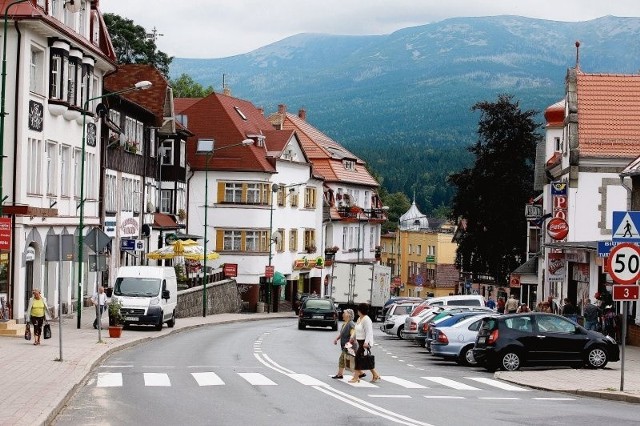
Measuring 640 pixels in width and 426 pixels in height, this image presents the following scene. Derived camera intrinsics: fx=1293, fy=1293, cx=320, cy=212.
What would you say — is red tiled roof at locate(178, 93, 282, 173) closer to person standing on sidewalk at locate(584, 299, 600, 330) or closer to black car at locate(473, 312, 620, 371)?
person standing on sidewalk at locate(584, 299, 600, 330)

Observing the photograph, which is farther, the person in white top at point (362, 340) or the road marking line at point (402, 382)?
the person in white top at point (362, 340)

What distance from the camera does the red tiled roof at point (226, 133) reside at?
282 feet

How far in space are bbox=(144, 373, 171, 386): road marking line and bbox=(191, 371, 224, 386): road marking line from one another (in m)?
0.63

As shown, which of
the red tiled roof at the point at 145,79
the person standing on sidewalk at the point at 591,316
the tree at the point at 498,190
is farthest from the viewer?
the tree at the point at 498,190

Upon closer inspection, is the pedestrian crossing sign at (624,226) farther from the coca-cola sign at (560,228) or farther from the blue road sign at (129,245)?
the blue road sign at (129,245)

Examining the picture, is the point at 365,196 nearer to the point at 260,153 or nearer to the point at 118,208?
the point at 260,153

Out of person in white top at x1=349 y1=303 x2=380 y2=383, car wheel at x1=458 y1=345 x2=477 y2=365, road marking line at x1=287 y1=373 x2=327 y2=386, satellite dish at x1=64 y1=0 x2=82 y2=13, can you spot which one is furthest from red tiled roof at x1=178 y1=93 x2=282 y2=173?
person in white top at x1=349 y1=303 x2=380 y2=383

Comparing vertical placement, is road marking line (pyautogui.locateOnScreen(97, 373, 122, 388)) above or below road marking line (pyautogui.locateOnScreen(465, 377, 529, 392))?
above

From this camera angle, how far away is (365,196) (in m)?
117

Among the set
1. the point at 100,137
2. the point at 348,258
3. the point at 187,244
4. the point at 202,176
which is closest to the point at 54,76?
the point at 100,137

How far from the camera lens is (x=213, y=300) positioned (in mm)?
71125

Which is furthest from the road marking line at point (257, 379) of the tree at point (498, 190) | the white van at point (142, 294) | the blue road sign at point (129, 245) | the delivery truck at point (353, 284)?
the tree at point (498, 190)

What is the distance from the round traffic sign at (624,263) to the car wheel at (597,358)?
7.21 meters

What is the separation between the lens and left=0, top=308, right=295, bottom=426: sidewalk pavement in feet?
61.1
